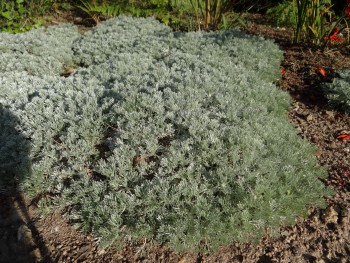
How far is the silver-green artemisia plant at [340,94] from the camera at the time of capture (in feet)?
14.3

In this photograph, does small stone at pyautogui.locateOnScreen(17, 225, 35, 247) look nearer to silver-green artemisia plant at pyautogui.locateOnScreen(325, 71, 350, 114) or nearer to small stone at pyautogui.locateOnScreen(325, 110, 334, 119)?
small stone at pyautogui.locateOnScreen(325, 110, 334, 119)

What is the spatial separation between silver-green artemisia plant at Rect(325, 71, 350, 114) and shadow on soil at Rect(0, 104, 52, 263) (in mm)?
4008

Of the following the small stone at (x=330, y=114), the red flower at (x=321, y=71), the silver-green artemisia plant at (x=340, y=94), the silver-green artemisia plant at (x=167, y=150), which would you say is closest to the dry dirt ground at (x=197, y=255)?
the silver-green artemisia plant at (x=167, y=150)

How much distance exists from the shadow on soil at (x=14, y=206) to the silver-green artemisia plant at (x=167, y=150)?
0.44 ft

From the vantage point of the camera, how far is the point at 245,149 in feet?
10.3

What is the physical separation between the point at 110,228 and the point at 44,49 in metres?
4.03

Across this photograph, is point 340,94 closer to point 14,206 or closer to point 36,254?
point 36,254

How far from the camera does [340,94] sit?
14.5 feet

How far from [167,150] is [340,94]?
2.76 meters

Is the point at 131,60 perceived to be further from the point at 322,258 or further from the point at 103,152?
the point at 322,258

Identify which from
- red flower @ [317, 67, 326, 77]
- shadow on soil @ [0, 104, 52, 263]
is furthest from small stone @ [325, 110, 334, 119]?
shadow on soil @ [0, 104, 52, 263]

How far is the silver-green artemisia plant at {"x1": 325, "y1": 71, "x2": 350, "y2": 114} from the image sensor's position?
4.36 metres

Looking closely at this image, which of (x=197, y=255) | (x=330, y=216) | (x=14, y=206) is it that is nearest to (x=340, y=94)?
(x=330, y=216)

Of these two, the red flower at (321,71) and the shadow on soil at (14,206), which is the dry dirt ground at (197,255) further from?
the red flower at (321,71)
